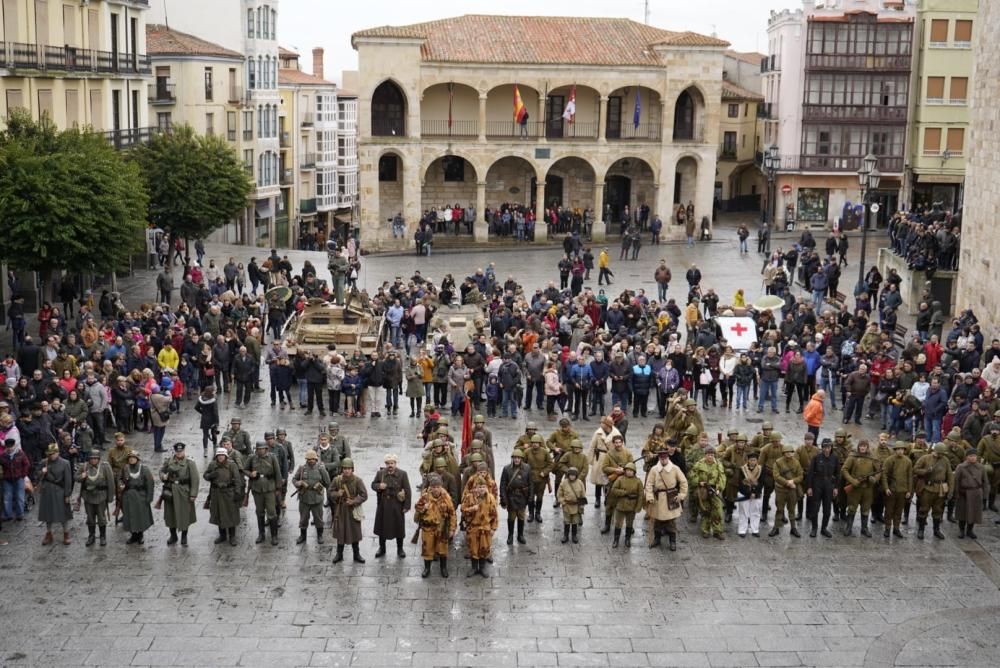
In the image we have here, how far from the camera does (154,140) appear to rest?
40375mm

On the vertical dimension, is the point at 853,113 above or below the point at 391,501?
above

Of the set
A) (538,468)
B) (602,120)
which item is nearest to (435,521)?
(538,468)

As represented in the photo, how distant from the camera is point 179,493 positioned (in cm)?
1647

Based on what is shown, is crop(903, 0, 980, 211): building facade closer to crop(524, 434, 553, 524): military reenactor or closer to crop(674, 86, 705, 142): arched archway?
crop(674, 86, 705, 142): arched archway

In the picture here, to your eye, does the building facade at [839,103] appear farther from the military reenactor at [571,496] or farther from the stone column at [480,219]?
the military reenactor at [571,496]

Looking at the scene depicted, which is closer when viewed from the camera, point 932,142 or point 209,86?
point 932,142

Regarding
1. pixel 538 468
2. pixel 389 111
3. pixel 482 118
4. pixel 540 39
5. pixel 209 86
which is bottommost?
pixel 538 468

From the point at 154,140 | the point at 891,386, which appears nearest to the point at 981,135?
the point at 891,386

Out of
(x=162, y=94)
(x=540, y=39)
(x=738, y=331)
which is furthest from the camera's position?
(x=540, y=39)

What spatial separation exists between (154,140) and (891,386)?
25.9 metres

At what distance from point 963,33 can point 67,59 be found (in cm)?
3326

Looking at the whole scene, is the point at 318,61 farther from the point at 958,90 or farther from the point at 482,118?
the point at 958,90

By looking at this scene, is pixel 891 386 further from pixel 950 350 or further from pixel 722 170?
pixel 722 170

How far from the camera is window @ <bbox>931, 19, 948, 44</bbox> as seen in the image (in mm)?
49750
